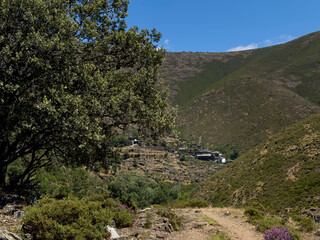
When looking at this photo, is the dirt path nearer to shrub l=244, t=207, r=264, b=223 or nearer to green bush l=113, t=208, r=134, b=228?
shrub l=244, t=207, r=264, b=223

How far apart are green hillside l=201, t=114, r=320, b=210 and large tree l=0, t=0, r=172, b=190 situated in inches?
1153

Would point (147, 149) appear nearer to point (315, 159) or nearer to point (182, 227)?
point (315, 159)

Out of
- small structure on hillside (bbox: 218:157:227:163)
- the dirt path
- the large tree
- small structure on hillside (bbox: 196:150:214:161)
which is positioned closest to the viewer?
the large tree

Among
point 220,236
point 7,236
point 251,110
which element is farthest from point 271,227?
point 251,110

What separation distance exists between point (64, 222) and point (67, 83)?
6.55 metres

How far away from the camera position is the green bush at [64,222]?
7672 mm

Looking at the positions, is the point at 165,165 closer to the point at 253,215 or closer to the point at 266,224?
the point at 253,215

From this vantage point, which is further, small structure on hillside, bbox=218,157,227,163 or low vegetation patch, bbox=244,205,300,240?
small structure on hillside, bbox=218,157,227,163

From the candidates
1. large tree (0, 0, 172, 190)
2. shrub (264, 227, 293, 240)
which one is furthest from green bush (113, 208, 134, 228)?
shrub (264, 227, 293, 240)

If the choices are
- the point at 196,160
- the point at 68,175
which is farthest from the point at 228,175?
the point at 196,160

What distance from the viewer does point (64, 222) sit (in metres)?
8.32

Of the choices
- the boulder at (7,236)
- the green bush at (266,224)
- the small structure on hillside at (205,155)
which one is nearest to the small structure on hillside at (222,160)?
the small structure on hillside at (205,155)

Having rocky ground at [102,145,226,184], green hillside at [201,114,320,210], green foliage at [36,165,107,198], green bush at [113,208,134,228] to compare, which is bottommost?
rocky ground at [102,145,226,184]

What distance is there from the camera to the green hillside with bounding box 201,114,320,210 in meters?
35.6
